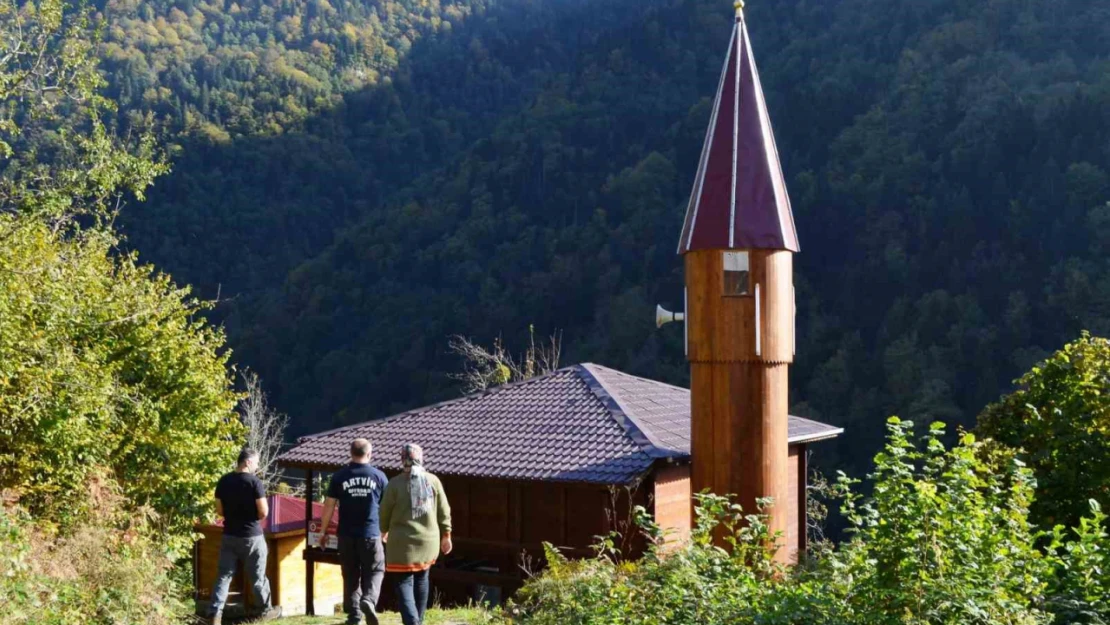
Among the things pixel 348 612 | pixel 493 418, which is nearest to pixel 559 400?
pixel 493 418

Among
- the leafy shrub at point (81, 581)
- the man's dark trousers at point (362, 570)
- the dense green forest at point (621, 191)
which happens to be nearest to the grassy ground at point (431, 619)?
the leafy shrub at point (81, 581)

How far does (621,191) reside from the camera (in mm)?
64438

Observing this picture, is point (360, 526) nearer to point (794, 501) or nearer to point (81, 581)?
point (81, 581)

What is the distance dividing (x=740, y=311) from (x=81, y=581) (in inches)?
341

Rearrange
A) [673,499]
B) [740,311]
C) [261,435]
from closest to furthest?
[740,311]
[673,499]
[261,435]

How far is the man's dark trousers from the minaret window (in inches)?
285

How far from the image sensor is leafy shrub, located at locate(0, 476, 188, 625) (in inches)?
344

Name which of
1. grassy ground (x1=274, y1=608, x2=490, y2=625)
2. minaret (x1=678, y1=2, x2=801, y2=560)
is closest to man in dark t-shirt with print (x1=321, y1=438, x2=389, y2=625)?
grassy ground (x1=274, y1=608, x2=490, y2=625)

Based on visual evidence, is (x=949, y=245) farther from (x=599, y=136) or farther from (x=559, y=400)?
(x=559, y=400)

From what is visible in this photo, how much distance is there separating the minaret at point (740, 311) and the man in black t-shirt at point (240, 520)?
7188 mm

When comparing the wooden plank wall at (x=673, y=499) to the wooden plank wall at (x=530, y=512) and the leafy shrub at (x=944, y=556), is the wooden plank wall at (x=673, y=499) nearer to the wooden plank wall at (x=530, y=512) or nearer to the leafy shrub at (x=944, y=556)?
the wooden plank wall at (x=530, y=512)

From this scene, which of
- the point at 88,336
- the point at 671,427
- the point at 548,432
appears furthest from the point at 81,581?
the point at 671,427

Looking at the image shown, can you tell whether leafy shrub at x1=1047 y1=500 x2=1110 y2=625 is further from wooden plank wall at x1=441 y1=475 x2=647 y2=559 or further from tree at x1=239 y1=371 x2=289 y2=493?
tree at x1=239 y1=371 x2=289 y2=493

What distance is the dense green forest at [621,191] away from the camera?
50.4 meters
